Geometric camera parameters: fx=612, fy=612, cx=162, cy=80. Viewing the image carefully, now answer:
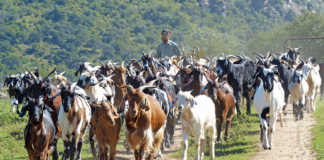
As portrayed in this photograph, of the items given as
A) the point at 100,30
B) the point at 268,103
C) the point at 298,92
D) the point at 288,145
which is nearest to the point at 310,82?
the point at 298,92

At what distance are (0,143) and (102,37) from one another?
2268 inches

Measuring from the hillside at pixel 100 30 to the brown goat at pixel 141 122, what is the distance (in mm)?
50664

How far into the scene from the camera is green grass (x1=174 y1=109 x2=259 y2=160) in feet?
50.5

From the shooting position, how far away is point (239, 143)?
56.1 feet

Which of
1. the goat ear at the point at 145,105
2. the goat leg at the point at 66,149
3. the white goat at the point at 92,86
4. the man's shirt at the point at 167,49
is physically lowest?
the goat leg at the point at 66,149

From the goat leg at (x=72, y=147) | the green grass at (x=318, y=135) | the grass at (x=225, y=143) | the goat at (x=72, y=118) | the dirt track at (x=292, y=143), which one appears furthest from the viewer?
the grass at (x=225, y=143)

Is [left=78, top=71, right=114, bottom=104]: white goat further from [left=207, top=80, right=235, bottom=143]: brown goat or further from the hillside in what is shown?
the hillside

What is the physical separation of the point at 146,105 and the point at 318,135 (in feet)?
24.2

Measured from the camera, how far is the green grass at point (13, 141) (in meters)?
17.0

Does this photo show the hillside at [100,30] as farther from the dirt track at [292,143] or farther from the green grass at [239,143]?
the dirt track at [292,143]

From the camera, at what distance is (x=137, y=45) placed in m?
77.9

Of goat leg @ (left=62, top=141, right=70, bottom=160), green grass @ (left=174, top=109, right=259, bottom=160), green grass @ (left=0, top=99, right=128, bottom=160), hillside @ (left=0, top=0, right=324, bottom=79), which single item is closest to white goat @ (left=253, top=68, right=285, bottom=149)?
green grass @ (left=174, top=109, right=259, bottom=160)

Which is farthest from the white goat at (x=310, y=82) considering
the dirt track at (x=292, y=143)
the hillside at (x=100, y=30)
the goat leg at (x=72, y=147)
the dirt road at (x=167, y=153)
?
the hillside at (x=100, y=30)

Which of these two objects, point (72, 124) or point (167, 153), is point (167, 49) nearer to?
point (167, 153)
